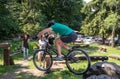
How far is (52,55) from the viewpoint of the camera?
→ 10242mm

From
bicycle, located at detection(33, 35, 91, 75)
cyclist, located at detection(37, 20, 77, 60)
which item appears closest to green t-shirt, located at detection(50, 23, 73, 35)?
cyclist, located at detection(37, 20, 77, 60)

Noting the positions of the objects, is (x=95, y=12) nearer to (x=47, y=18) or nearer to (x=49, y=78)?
(x=47, y=18)

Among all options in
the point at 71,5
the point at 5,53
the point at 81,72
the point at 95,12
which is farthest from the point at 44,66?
the point at 71,5

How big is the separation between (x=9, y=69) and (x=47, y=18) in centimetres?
4228

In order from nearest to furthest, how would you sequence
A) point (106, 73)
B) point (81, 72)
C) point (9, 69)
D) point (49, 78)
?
point (106, 73)
point (81, 72)
point (49, 78)
point (9, 69)

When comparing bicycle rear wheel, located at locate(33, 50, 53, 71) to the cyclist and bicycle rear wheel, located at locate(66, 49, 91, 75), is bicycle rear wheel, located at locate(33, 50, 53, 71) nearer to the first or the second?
bicycle rear wheel, located at locate(66, 49, 91, 75)

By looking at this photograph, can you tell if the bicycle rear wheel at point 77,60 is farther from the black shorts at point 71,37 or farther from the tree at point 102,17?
the tree at point 102,17

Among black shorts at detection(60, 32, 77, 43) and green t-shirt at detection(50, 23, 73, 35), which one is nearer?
green t-shirt at detection(50, 23, 73, 35)

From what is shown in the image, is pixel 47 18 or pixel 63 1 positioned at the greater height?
pixel 63 1

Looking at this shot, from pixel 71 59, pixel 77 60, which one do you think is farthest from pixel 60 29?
pixel 77 60

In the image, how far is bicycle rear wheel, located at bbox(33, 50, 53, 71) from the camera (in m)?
9.92

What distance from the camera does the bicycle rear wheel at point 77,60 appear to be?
8.98 m

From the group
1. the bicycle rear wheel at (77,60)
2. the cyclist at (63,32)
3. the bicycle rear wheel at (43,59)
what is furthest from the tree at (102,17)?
the cyclist at (63,32)

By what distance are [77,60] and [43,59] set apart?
4.54 ft
